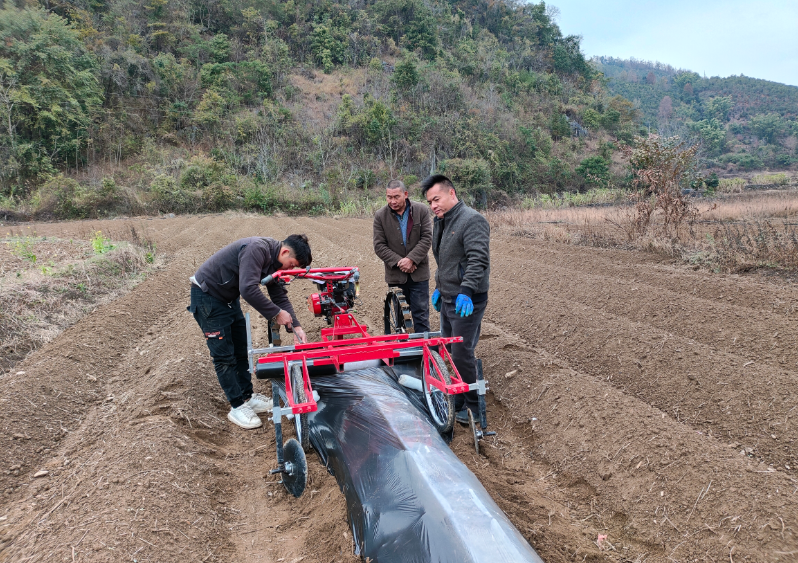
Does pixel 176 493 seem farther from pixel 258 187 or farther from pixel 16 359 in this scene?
pixel 258 187

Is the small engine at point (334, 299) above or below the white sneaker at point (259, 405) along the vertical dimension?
above

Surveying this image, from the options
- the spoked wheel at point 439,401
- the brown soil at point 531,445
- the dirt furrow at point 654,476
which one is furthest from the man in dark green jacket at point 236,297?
the dirt furrow at point 654,476

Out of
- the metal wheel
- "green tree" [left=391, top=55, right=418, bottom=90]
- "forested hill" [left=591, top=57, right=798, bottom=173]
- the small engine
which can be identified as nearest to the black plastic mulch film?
the metal wheel

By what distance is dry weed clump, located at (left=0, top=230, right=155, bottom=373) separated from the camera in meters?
5.59

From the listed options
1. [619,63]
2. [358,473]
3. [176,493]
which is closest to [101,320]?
[176,493]

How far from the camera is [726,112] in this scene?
234 ft

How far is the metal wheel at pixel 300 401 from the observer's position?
2.89m

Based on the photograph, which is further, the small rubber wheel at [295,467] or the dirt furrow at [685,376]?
the dirt furrow at [685,376]

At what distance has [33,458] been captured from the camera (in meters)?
3.51

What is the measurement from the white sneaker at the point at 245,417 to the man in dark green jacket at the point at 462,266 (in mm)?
1589

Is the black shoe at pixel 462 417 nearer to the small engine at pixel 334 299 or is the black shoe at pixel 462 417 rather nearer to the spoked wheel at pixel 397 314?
the spoked wheel at pixel 397 314

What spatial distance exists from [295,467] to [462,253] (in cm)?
183

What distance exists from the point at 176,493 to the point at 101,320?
428 centimetres

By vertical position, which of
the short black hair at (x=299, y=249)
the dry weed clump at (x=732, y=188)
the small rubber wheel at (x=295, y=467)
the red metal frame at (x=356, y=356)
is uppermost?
the dry weed clump at (x=732, y=188)
